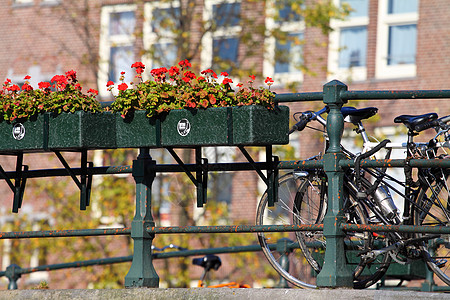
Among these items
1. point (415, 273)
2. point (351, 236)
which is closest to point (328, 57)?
point (415, 273)

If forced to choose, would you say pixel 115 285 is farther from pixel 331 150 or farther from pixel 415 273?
pixel 331 150

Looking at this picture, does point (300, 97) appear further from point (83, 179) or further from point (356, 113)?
point (83, 179)

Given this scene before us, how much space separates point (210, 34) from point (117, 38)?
3179mm

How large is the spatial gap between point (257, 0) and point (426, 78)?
362 cm

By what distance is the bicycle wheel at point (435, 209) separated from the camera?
5094 mm

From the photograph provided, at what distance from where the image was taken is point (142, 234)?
533cm

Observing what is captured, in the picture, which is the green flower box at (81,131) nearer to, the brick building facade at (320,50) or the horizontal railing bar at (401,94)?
the horizontal railing bar at (401,94)

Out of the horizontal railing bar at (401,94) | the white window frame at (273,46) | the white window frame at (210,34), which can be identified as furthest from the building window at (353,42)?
the horizontal railing bar at (401,94)

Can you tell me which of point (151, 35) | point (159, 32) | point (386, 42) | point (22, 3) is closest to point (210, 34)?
point (159, 32)

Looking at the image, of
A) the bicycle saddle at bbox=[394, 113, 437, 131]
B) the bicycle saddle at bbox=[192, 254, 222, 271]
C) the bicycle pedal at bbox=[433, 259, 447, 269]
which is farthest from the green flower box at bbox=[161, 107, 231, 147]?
the bicycle saddle at bbox=[192, 254, 222, 271]

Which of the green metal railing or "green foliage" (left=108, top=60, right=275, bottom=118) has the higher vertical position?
"green foliage" (left=108, top=60, right=275, bottom=118)

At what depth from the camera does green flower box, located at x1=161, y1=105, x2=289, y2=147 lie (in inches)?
195

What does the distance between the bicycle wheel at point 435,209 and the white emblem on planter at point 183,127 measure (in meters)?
1.39

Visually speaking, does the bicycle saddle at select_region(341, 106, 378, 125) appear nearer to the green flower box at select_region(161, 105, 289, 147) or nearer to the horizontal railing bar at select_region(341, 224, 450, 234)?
the green flower box at select_region(161, 105, 289, 147)
